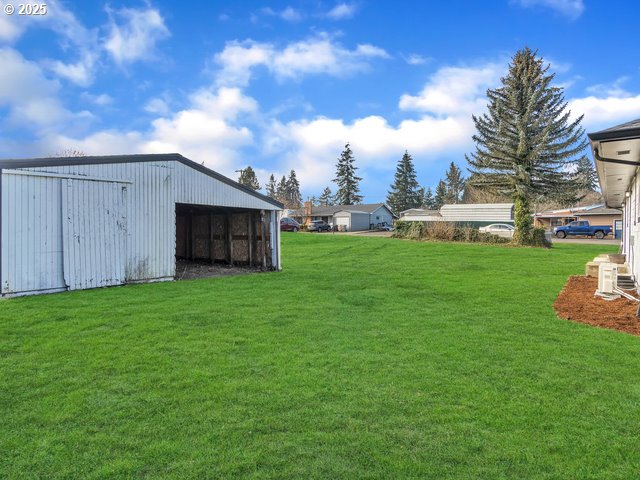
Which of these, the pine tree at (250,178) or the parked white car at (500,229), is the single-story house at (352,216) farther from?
the pine tree at (250,178)

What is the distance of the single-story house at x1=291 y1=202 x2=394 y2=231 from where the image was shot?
52.8 metres

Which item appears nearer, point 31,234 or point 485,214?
point 31,234

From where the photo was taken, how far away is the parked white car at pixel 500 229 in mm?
28547

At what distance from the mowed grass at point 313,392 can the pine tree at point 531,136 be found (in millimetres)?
20059

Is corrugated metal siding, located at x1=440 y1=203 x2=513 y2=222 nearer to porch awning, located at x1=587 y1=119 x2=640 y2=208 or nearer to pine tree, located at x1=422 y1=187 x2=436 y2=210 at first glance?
porch awning, located at x1=587 y1=119 x2=640 y2=208

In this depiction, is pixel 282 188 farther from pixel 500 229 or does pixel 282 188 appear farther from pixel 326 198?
pixel 500 229

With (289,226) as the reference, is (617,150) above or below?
above

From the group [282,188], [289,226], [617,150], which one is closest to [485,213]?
[289,226]

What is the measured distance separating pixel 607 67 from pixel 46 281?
58.1ft

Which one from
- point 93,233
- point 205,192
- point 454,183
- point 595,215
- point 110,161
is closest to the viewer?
point 93,233

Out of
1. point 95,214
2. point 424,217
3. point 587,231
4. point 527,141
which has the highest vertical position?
point 527,141

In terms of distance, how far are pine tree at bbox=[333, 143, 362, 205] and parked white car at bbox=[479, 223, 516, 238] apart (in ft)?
116

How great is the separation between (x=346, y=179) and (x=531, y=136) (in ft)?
142

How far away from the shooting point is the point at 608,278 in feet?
27.5
